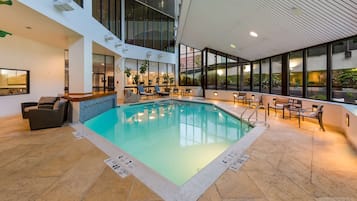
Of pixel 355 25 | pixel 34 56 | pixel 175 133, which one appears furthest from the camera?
pixel 34 56

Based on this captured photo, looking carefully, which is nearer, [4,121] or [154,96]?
[4,121]

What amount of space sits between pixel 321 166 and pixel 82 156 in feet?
13.8

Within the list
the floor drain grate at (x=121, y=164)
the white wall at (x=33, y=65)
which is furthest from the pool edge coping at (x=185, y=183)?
A: the white wall at (x=33, y=65)

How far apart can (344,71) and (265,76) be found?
5.05 metres

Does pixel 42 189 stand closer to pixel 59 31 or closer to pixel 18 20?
pixel 18 20

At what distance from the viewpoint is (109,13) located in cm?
1141

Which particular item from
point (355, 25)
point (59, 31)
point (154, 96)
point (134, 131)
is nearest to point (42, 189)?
point (134, 131)

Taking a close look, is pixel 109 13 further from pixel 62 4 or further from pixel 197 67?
pixel 197 67

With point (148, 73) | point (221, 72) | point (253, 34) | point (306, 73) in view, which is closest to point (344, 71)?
point (306, 73)

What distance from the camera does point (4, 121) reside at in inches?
262

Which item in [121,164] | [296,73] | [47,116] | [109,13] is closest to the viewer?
[121,164]

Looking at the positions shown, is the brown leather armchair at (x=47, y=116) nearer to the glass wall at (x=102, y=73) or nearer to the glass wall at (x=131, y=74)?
the glass wall at (x=102, y=73)

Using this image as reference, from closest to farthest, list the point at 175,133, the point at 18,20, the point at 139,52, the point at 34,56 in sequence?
the point at 18,20, the point at 175,133, the point at 34,56, the point at 139,52

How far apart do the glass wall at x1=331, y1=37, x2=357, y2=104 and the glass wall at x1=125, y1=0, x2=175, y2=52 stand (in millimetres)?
13239
